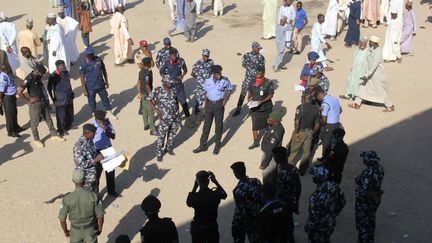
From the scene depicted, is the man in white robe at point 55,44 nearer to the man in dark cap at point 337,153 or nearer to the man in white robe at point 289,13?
the man in white robe at point 289,13

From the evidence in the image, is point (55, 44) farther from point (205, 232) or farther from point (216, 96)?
point (205, 232)

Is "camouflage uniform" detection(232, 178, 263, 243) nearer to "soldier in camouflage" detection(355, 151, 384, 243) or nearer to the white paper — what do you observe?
"soldier in camouflage" detection(355, 151, 384, 243)

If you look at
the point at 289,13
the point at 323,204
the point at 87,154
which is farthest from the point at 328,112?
the point at 289,13

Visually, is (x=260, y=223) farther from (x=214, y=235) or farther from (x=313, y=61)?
(x=313, y=61)

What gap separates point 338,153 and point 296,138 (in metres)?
1.15

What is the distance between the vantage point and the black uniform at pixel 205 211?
6.98 m

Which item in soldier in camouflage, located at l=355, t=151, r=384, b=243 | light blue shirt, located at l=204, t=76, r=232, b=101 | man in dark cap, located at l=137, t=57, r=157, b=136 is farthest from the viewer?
man in dark cap, located at l=137, t=57, r=157, b=136

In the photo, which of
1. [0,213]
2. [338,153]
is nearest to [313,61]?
[338,153]

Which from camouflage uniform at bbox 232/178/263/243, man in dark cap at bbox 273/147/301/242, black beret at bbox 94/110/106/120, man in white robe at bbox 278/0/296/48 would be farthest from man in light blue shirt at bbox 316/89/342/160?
man in white robe at bbox 278/0/296/48

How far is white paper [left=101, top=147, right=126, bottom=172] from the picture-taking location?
903 cm

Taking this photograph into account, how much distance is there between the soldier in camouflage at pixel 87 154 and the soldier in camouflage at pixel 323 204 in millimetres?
3246

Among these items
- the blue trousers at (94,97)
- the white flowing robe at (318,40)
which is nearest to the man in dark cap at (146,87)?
the blue trousers at (94,97)

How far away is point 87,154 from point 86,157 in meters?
0.05

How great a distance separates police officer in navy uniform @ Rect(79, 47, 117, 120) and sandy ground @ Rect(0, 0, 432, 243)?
2.68 feet
